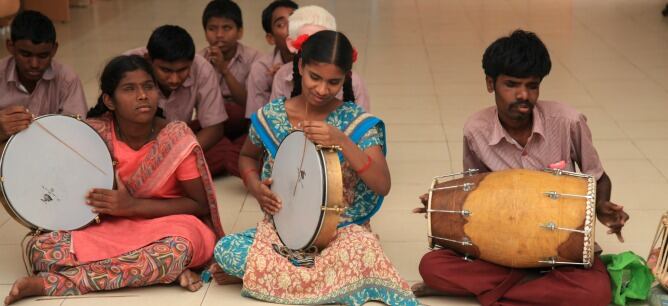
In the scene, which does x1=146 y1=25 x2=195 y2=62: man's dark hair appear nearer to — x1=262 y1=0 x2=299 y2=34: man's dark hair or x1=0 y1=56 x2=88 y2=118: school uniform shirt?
x1=0 y1=56 x2=88 y2=118: school uniform shirt

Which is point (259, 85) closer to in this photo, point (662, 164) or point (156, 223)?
point (156, 223)

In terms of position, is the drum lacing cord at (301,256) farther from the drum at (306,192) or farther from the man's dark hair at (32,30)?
the man's dark hair at (32,30)

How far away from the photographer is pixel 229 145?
461 cm

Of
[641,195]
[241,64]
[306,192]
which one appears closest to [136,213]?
[306,192]

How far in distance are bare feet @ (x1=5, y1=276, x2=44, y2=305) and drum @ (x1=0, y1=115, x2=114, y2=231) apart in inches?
6.5

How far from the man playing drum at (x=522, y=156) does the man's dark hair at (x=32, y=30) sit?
1.78 m

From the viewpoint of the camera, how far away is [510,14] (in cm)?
991

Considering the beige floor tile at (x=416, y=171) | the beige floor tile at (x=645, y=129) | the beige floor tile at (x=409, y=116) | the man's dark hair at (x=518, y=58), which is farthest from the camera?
the beige floor tile at (x=409, y=116)

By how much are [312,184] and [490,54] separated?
73cm

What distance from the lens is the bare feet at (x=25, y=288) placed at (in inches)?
126

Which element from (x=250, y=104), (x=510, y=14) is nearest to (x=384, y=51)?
(x=510, y=14)

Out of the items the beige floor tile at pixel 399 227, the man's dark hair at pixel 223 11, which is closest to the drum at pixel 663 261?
the beige floor tile at pixel 399 227

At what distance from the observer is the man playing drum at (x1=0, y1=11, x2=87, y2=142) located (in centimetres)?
409

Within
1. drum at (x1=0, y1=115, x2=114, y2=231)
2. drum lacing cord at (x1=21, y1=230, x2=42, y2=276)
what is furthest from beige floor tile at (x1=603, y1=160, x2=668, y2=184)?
drum lacing cord at (x1=21, y1=230, x2=42, y2=276)
